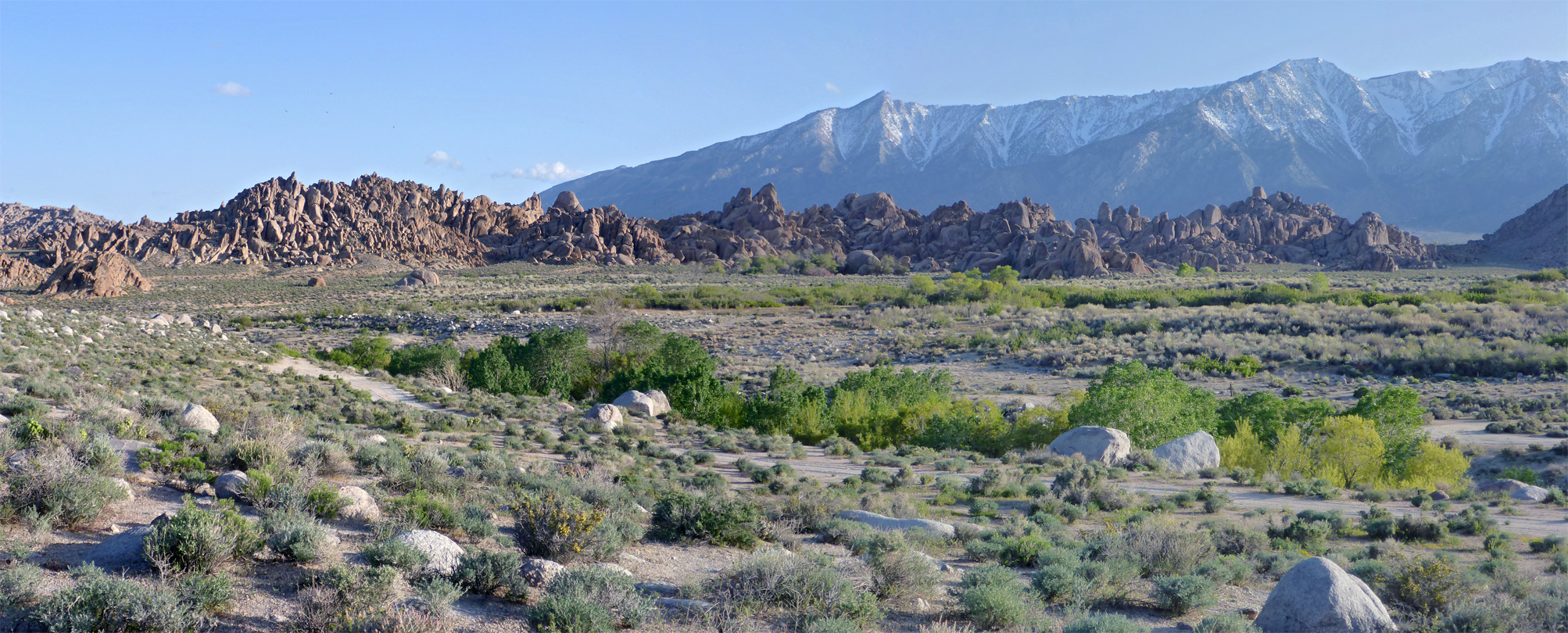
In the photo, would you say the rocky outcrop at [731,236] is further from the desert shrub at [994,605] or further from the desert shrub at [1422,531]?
the desert shrub at [994,605]

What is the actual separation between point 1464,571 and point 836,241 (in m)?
110

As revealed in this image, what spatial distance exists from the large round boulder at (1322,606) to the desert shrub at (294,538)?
713cm

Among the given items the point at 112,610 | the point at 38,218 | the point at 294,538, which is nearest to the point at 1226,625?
the point at 294,538

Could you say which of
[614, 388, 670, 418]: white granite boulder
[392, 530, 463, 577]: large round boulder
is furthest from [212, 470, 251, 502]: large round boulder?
[614, 388, 670, 418]: white granite boulder

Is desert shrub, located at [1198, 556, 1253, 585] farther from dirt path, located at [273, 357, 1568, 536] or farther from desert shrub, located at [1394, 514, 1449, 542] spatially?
dirt path, located at [273, 357, 1568, 536]

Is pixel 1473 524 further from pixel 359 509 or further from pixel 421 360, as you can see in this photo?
pixel 421 360

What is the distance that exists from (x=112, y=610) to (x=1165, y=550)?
26.7ft

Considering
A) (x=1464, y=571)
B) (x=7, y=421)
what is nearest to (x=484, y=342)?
(x=7, y=421)

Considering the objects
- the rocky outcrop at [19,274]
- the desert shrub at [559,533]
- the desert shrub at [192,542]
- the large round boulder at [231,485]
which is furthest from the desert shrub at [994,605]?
the rocky outcrop at [19,274]

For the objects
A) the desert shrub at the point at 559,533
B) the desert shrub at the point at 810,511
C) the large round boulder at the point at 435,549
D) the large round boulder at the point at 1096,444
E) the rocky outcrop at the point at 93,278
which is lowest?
the large round boulder at the point at 1096,444

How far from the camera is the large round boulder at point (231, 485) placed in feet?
24.8

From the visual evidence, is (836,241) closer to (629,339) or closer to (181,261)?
(181,261)

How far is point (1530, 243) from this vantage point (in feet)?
394

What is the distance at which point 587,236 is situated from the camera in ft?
351
